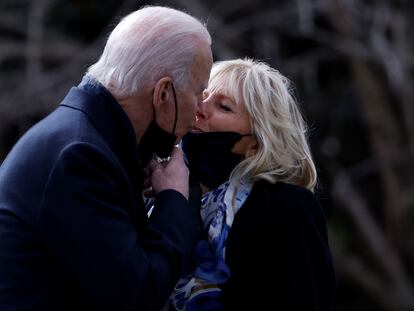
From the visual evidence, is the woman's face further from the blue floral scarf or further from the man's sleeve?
the man's sleeve

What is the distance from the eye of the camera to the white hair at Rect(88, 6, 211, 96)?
2.78m

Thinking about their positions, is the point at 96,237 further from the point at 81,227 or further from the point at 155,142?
the point at 155,142

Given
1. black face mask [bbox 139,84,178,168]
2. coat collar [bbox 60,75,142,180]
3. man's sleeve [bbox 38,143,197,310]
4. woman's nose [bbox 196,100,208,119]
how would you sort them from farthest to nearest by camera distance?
woman's nose [bbox 196,100,208,119]
black face mask [bbox 139,84,178,168]
coat collar [bbox 60,75,142,180]
man's sleeve [bbox 38,143,197,310]

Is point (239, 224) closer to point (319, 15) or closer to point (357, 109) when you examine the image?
point (319, 15)

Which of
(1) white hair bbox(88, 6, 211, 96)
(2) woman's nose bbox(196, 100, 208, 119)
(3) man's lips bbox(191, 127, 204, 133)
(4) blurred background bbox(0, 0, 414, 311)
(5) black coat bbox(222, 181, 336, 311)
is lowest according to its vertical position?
(4) blurred background bbox(0, 0, 414, 311)

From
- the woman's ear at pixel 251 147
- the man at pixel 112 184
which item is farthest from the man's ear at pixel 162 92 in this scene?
the woman's ear at pixel 251 147

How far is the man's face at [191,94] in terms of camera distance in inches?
112

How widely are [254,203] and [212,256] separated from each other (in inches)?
8.0

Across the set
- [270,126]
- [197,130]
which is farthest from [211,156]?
[270,126]

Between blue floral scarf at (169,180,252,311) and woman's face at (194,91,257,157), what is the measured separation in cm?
11

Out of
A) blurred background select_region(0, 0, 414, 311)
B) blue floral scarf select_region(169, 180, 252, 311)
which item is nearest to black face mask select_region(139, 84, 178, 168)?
blue floral scarf select_region(169, 180, 252, 311)

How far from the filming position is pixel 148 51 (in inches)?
109

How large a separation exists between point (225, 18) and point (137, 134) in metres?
8.47

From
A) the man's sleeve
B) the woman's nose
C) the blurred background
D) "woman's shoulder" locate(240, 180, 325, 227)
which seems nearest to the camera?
the man's sleeve
